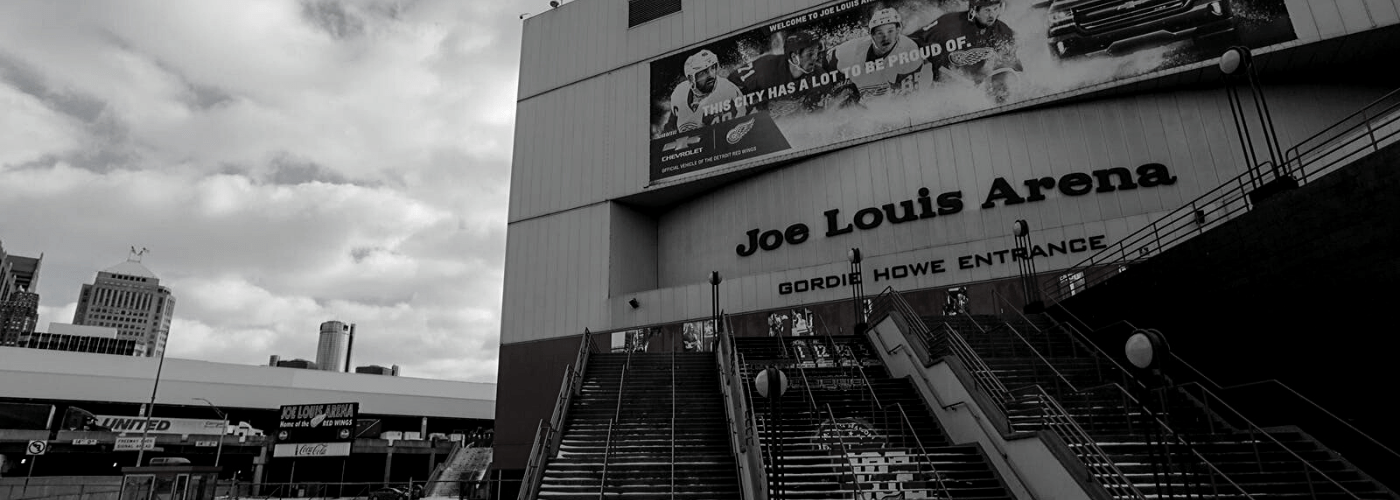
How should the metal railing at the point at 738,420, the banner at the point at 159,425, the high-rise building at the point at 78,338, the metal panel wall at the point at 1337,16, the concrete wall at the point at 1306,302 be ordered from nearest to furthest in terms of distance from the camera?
the concrete wall at the point at 1306,302 → the metal railing at the point at 738,420 → the metal panel wall at the point at 1337,16 → the banner at the point at 159,425 → the high-rise building at the point at 78,338

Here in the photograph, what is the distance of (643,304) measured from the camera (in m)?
26.3

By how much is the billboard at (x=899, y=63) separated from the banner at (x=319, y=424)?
612 inches

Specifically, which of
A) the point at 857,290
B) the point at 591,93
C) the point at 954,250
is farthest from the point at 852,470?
the point at 591,93

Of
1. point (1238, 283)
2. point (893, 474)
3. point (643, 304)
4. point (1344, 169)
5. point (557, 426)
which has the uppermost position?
point (643, 304)

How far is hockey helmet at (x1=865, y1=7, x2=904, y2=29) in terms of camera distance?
24578 mm

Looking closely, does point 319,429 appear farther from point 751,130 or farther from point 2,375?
point 2,375

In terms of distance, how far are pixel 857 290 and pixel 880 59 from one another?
25.3 ft

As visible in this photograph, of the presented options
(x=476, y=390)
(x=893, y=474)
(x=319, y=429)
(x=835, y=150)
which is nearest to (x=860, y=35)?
(x=835, y=150)

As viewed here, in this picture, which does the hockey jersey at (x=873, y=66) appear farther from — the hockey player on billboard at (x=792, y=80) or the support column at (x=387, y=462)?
the support column at (x=387, y=462)

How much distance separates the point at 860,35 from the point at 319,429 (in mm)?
25272

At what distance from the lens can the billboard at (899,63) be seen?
823 inches

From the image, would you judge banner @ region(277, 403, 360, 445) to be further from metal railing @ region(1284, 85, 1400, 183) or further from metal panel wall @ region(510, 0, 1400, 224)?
metal railing @ region(1284, 85, 1400, 183)

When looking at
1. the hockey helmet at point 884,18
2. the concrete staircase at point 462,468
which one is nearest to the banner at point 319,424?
the concrete staircase at point 462,468

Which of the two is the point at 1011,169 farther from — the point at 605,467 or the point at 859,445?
the point at 605,467
